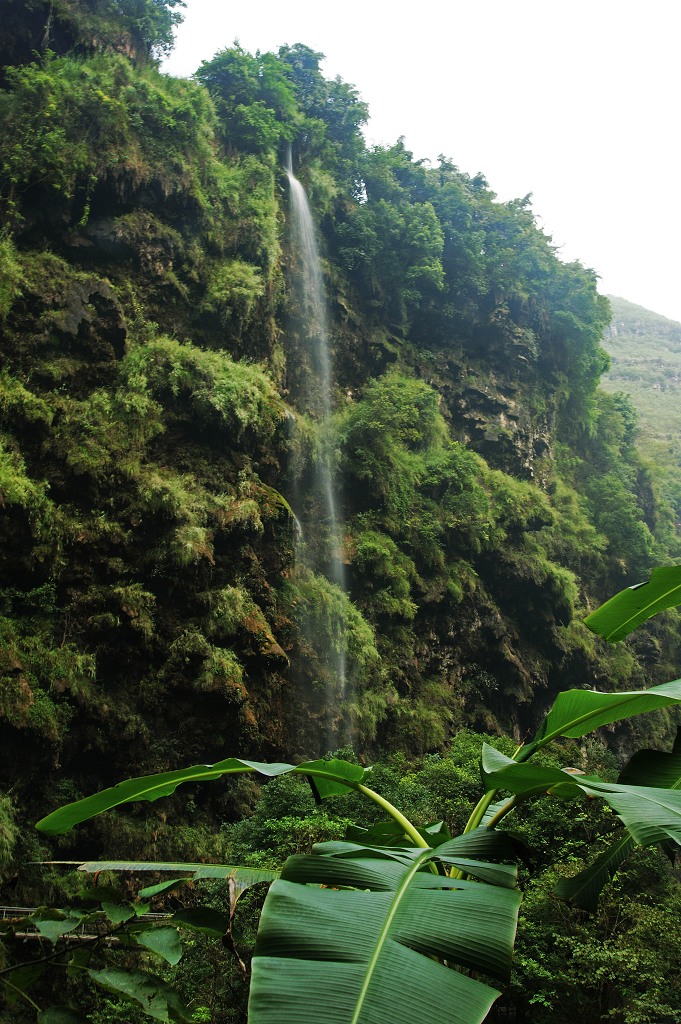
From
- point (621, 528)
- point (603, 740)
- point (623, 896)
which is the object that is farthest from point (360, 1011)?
point (621, 528)

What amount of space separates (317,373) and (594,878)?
47.7 feet

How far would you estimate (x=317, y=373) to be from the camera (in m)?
15.4

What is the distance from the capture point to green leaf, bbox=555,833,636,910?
1.44m

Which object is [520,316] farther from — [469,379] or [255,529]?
[255,529]

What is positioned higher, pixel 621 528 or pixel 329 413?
pixel 329 413

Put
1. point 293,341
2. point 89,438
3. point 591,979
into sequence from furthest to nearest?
1. point 293,341
2. point 89,438
3. point 591,979

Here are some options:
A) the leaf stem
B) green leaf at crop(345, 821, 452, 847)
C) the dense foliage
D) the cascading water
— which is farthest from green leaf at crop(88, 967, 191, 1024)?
the cascading water

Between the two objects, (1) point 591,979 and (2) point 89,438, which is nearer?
(1) point 591,979

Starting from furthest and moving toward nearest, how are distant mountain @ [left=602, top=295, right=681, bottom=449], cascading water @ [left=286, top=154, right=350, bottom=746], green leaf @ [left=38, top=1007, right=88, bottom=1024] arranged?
distant mountain @ [left=602, top=295, right=681, bottom=449], cascading water @ [left=286, top=154, right=350, bottom=746], green leaf @ [left=38, top=1007, right=88, bottom=1024]

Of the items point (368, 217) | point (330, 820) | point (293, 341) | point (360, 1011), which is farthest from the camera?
point (368, 217)

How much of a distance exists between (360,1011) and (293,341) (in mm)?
14858

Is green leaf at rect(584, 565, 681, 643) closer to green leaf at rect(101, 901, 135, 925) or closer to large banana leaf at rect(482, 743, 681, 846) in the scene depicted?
large banana leaf at rect(482, 743, 681, 846)

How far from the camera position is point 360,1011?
0.85 meters

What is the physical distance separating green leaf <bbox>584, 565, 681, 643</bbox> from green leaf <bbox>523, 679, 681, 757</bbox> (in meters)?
0.20
